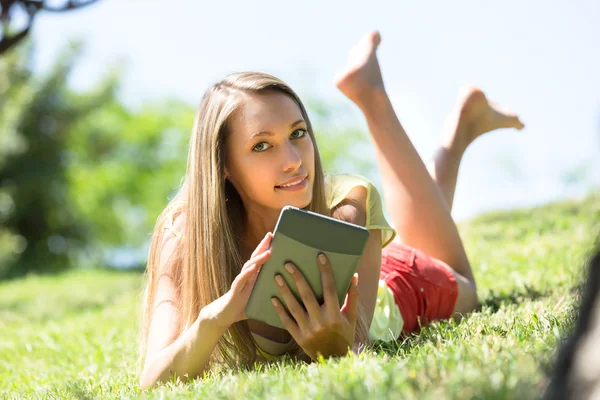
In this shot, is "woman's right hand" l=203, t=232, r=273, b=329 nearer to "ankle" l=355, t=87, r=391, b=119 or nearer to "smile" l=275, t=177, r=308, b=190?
"smile" l=275, t=177, r=308, b=190

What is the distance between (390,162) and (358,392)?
2123mm

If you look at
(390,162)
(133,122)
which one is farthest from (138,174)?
(390,162)

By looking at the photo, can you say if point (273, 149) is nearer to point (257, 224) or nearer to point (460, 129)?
point (257, 224)

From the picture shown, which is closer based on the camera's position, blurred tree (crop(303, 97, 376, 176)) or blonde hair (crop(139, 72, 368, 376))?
blonde hair (crop(139, 72, 368, 376))

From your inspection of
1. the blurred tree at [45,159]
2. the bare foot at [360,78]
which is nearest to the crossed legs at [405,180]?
the bare foot at [360,78]

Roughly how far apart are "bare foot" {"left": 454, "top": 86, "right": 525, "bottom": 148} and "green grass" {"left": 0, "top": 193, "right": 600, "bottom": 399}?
0.94m

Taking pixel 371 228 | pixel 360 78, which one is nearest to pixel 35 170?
pixel 360 78

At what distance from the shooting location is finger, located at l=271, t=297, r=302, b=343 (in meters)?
2.43

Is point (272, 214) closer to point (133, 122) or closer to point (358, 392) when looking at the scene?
point (358, 392)

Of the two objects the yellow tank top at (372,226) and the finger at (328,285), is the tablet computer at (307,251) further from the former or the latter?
the yellow tank top at (372,226)

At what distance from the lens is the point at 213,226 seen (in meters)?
2.83

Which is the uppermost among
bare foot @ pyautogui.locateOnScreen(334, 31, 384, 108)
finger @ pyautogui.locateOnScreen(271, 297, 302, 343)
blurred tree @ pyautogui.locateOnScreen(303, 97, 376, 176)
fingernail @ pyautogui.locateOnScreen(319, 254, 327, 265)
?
bare foot @ pyautogui.locateOnScreen(334, 31, 384, 108)

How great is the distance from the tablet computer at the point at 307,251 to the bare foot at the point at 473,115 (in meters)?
2.08

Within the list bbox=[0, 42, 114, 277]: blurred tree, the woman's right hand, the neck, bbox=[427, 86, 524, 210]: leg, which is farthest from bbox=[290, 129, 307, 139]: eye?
bbox=[0, 42, 114, 277]: blurred tree
